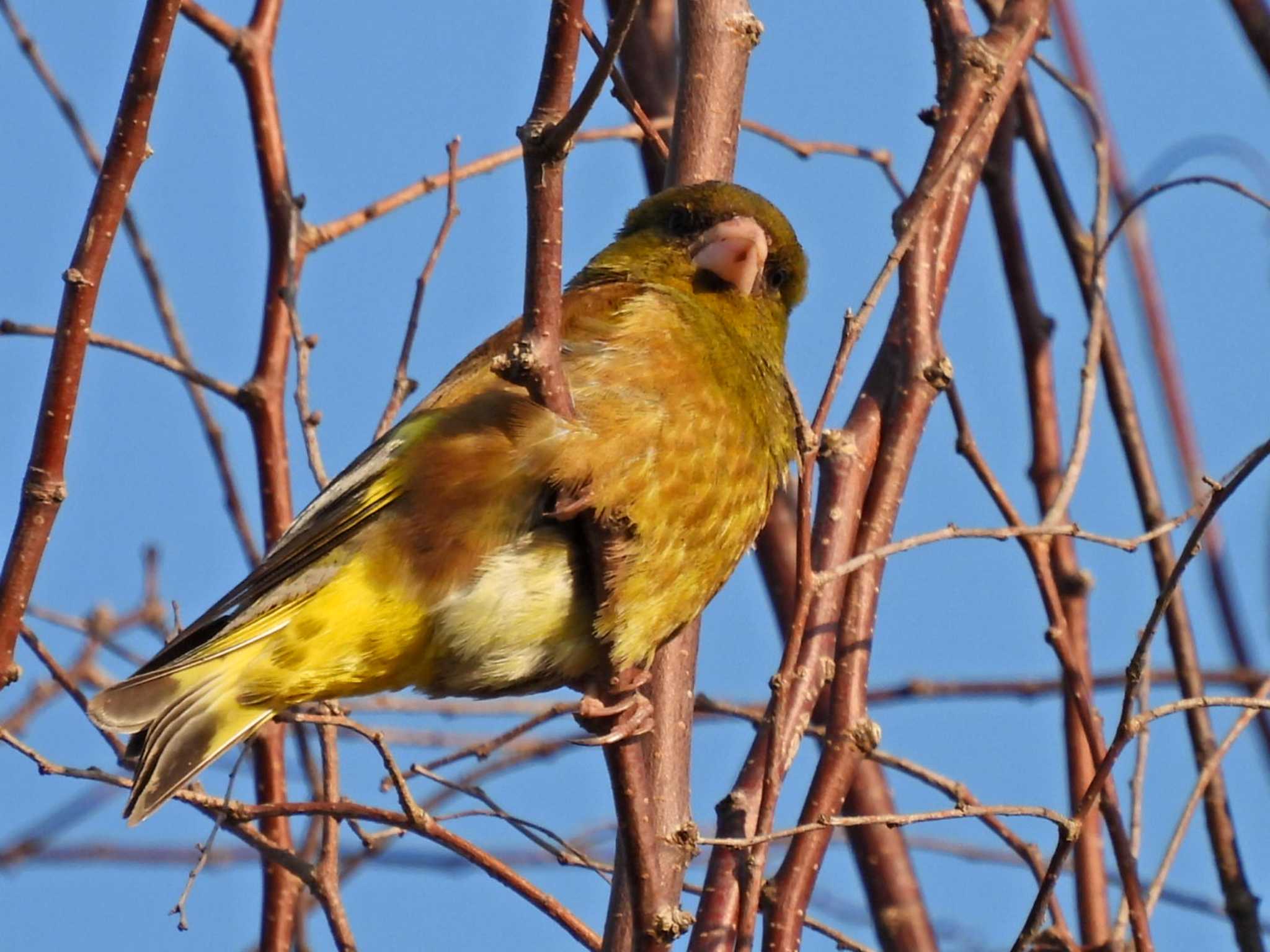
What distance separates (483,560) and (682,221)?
130 centimetres

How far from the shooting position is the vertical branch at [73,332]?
2.89 metres

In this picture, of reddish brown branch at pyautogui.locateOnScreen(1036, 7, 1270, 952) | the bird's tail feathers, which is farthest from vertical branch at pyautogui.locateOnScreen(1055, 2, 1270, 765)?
the bird's tail feathers

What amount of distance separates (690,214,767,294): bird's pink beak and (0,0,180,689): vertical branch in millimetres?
1750

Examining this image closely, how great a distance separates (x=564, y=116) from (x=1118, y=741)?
133 centimetres

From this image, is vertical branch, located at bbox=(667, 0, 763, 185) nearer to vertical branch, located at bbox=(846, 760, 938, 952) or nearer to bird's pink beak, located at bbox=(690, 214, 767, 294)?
bird's pink beak, located at bbox=(690, 214, 767, 294)

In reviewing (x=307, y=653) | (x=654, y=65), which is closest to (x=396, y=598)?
(x=307, y=653)

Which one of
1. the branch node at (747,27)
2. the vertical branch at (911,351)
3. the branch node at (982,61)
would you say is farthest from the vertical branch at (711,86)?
the branch node at (982,61)

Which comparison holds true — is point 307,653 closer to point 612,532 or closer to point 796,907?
point 612,532

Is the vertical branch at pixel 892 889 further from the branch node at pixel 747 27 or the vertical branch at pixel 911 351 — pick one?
the branch node at pixel 747 27

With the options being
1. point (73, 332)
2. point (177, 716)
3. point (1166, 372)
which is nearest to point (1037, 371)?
point (1166, 372)

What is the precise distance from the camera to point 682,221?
14.7 feet

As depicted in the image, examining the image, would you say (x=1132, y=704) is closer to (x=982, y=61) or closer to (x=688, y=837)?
(x=688, y=837)

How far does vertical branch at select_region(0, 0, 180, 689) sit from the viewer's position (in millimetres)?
2889

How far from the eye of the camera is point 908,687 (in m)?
4.91
